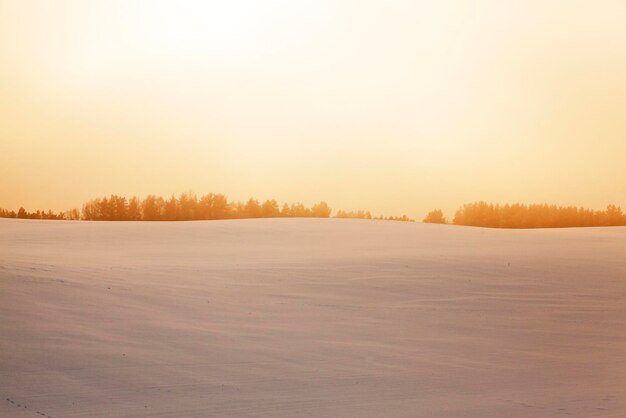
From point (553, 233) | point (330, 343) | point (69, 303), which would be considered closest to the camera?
point (330, 343)

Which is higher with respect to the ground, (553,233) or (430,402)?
(553,233)

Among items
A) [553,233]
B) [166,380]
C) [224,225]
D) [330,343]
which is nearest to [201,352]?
[166,380]

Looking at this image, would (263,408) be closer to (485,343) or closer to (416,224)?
(485,343)

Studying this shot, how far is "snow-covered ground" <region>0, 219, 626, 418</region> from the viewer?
4.70 metres

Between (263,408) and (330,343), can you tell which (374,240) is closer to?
(330,343)

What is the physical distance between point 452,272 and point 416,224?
19.4 feet

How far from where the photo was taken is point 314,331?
621cm

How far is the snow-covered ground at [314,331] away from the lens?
4.70 metres

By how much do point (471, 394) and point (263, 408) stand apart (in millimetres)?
1373

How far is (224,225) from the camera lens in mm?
13344

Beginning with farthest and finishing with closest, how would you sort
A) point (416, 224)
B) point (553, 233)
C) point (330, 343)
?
point (416, 224)
point (553, 233)
point (330, 343)

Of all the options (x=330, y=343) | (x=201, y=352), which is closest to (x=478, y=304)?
(x=330, y=343)

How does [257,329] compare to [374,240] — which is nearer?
[257,329]

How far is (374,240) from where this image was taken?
11.8 meters
